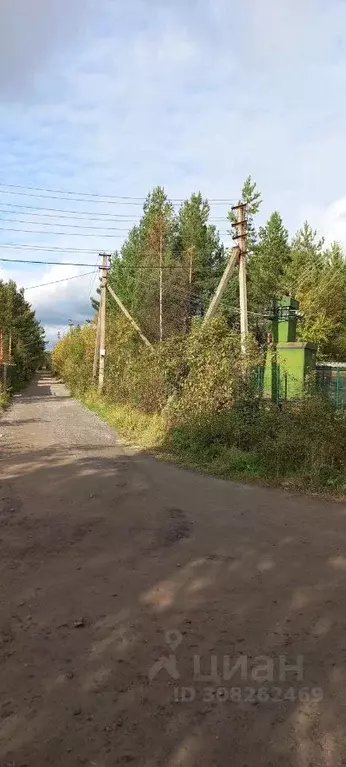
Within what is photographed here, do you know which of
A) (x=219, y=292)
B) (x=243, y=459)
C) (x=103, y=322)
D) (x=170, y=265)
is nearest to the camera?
(x=243, y=459)

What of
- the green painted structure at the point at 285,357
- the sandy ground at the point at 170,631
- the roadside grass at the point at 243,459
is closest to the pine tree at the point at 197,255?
the green painted structure at the point at 285,357

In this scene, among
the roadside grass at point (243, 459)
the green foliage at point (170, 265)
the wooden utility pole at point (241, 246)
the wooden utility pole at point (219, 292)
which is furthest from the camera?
the green foliage at point (170, 265)

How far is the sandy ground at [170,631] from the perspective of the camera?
271cm

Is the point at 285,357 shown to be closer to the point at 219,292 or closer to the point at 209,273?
the point at 219,292

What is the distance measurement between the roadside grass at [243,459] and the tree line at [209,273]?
16105mm

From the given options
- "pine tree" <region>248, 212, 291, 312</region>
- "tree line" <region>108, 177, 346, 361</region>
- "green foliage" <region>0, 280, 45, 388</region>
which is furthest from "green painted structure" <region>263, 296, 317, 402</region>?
"green foliage" <region>0, 280, 45, 388</region>

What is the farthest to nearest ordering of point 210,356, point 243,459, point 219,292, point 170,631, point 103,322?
point 103,322 < point 219,292 < point 210,356 < point 243,459 < point 170,631

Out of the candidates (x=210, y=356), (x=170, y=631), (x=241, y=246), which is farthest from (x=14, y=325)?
(x=170, y=631)

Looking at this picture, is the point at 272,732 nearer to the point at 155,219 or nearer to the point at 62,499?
the point at 62,499

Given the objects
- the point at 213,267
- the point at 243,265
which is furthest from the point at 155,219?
the point at 243,265

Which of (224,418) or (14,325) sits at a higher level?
(14,325)

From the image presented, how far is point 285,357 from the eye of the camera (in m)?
14.7

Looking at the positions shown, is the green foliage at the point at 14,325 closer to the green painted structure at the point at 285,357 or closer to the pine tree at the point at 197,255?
the pine tree at the point at 197,255

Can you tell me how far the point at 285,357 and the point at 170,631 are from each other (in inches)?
457
